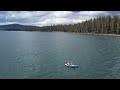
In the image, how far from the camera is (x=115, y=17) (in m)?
77.2

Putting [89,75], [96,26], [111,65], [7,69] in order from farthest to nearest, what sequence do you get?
1. [96,26]
2. [111,65]
3. [7,69]
4. [89,75]
